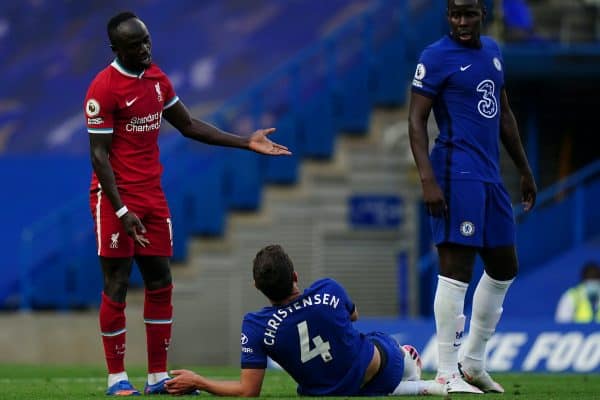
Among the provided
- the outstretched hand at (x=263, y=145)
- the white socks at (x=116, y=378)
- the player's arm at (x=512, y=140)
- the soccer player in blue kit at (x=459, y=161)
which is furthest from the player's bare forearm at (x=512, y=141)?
the white socks at (x=116, y=378)

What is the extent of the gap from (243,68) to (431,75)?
12729 millimetres

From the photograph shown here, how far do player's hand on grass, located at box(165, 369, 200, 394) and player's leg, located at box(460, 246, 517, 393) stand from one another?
1605mm

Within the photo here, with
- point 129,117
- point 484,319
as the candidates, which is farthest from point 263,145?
point 484,319

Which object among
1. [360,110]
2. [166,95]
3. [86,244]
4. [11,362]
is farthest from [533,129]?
[166,95]

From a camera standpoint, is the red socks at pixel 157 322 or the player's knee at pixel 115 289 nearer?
the player's knee at pixel 115 289

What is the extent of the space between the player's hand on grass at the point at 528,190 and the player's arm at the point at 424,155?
0.82 meters

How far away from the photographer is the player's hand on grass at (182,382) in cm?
786

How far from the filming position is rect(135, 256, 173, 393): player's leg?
8766 millimetres

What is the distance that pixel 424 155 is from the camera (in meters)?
8.13

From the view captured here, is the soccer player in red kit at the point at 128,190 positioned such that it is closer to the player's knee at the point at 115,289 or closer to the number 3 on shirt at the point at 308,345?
the player's knee at the point at 115,289

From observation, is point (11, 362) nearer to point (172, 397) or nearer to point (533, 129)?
point (533, 129)

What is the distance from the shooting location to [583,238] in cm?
1784

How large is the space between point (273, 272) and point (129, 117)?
1646 millimetres

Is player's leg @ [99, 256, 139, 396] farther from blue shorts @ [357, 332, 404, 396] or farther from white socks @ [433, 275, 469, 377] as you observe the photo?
white socks @ [433, 275, 469, 377]
